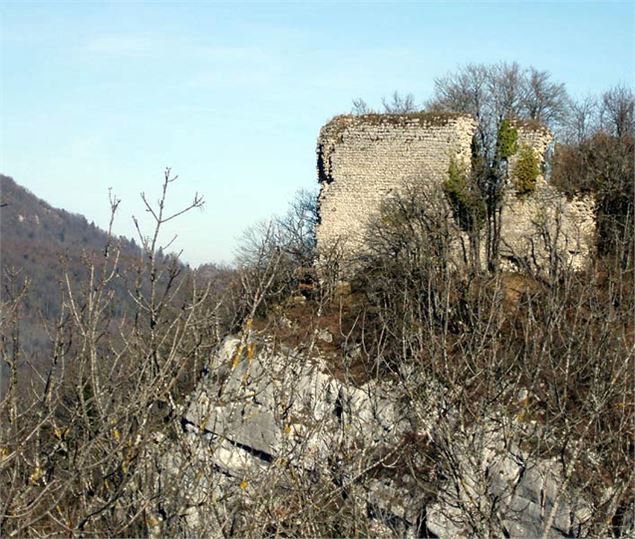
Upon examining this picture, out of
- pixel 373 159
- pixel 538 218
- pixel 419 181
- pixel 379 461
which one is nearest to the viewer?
pixel 379 461

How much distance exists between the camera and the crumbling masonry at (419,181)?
689 inches

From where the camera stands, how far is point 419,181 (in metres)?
17.7

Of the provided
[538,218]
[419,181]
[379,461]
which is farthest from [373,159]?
[379,461]

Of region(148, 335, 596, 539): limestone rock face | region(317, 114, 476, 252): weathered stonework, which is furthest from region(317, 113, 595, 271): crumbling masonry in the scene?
region(148, 335, 596, 539): limestone rock face

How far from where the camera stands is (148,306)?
6.37m

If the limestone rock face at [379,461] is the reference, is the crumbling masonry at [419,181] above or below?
above

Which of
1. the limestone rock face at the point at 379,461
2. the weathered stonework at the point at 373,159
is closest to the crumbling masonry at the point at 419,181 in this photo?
the weathered stonework at the point at 373,159

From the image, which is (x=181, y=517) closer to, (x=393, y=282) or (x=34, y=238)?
(x=393, y=282)

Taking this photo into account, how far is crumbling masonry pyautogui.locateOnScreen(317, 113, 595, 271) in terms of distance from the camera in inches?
689

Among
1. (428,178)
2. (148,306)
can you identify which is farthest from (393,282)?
(148,306)

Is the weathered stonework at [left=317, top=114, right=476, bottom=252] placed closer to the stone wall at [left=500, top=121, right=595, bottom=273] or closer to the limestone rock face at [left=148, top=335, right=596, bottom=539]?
the stone wall at [left=500, top=121, right=595, bottom=273]

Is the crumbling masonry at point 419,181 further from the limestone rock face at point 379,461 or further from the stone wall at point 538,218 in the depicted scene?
the limestone rock face at point 379,461

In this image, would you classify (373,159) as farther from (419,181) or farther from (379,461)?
(379,461)

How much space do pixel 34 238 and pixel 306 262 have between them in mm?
58339
